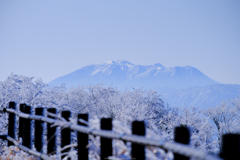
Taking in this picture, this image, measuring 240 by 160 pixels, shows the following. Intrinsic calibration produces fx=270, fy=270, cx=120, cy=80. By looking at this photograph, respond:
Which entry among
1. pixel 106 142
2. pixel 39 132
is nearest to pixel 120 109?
pixel 39 132

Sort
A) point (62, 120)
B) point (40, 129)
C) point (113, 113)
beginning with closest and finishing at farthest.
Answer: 1. point (62, 120)
2. point (40, 129)
3. point (113, 113)

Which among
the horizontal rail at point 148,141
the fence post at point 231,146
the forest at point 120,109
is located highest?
the fence post at point 231,146

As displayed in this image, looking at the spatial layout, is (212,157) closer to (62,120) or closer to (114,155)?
(114,155)

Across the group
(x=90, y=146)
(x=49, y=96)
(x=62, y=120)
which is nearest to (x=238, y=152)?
(x=90, y=146)

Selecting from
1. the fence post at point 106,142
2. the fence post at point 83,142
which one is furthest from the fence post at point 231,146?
the fence post at point 83,142

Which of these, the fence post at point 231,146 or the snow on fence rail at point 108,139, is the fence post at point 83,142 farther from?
the fence post at point 231,146

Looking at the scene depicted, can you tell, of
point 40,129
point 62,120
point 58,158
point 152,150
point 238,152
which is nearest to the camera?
point 238,152

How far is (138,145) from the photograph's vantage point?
2410mm

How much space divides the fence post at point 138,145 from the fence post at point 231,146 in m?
0.82

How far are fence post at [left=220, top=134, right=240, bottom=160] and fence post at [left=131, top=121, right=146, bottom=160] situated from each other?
2.69 feet

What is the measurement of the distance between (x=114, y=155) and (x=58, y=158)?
1.51 metres

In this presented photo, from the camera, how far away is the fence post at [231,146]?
65.7 inches

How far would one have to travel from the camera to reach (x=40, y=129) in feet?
14.5

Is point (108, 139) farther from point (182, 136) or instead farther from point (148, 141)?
point (182, 136)
